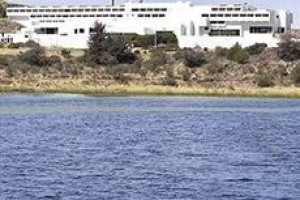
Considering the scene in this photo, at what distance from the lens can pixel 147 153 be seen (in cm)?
4922

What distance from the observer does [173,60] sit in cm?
15250

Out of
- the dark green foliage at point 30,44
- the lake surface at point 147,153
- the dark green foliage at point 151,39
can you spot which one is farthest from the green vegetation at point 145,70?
the lake surface at point 147,153

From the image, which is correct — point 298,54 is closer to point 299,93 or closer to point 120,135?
point 299,93

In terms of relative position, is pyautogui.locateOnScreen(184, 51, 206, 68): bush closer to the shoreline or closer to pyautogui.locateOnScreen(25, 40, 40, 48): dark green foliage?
the shoreline

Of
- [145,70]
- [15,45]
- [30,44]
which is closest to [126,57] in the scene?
[145,70]

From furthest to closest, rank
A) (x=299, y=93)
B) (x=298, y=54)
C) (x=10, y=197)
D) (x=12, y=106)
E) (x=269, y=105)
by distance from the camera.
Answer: (x=298, y=54), (x=299, y=93), (x=269, y=105), (x=12, y=106), (x=10, y=197)

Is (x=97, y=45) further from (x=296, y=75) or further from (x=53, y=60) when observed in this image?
(x=296, y=75)

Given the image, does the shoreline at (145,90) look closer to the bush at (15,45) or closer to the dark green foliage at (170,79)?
the dark green foliage at (170,79)

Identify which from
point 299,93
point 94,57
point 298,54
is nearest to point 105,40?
point 94,57

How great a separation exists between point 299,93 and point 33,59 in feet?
147

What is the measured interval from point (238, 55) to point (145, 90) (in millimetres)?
40439

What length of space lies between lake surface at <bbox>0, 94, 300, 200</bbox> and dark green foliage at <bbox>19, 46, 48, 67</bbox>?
5780 cm

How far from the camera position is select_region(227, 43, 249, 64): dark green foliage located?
153125 mm

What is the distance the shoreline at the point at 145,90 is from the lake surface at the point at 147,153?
89.7ft
